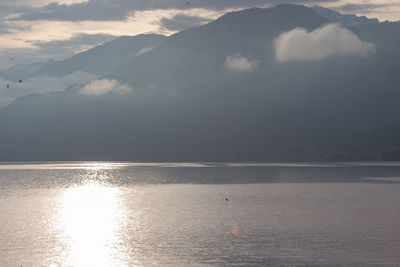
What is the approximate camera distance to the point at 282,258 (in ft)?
230

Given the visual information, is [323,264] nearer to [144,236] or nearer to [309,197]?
[144,236]

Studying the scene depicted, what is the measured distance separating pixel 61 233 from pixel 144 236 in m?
15.0

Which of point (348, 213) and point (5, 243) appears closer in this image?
point (5, 243)

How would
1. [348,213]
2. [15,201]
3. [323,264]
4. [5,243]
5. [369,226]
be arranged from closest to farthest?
[323,264], [5,243], [369,226], [348,213], [15,201]

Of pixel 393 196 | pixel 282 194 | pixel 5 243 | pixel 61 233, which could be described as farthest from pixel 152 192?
pixel 5 243

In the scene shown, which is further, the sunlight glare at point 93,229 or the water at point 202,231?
the sunlight glare at point 93,229

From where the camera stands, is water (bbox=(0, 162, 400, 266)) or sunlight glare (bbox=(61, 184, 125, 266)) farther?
sunlight glare (bbox=(61, 184, 125, 266))

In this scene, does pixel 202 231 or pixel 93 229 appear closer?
pixel 202 231

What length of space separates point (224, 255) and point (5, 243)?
32960mm

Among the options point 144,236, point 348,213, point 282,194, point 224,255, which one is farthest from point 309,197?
point 224,255

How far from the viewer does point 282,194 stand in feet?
570

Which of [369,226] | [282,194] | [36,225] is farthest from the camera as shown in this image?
[282,194]

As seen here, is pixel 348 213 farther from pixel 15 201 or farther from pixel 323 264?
pixel 15 201

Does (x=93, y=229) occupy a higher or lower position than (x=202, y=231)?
lower
